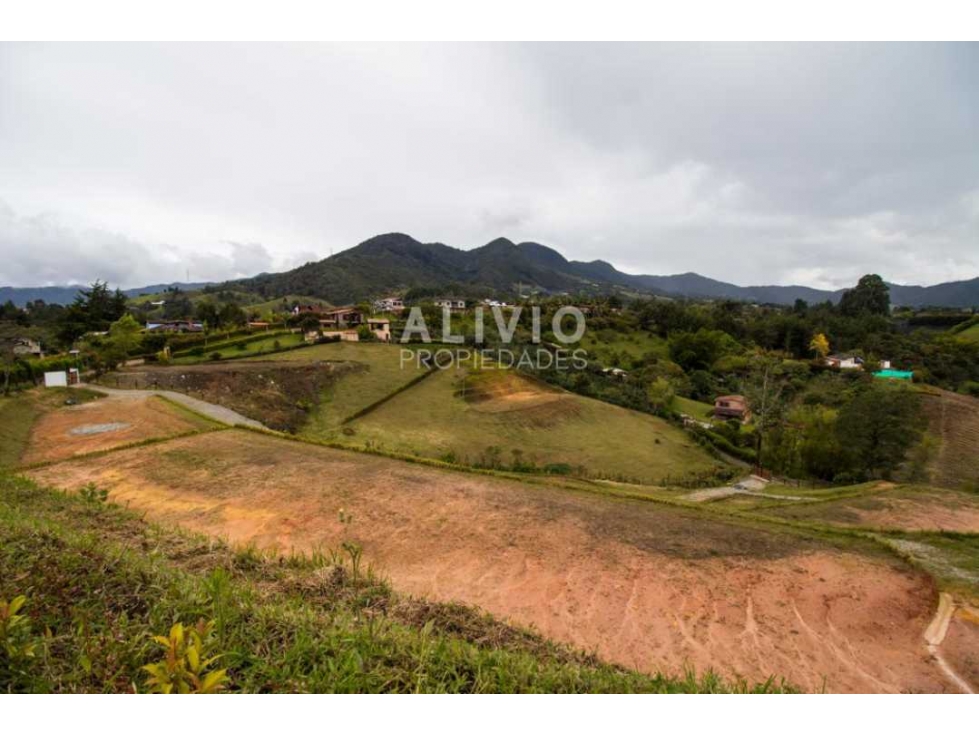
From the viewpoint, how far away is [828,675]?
4.89 metres

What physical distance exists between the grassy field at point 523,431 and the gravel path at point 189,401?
6.08 meters

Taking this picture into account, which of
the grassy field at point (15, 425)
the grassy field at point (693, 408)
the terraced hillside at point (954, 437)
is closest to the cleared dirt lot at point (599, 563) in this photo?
the grassy field at point (15, 425)

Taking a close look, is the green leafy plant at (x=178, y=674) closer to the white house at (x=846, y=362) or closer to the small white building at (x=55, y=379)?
the small white building at (x=55, y=379)

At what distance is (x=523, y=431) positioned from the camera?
107 feet

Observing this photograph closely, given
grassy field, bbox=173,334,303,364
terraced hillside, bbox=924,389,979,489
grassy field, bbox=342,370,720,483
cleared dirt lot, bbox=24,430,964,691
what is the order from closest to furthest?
1. cleared dirt lot, bbox=24,430,964,691
2. grassy field, bbox=342,370,720,483
3. terraced hillside, bbox=924,389,979,489
4. grassy field, bbox=173,334,303,364

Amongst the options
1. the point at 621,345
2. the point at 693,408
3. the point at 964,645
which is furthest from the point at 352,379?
the point at 621,345

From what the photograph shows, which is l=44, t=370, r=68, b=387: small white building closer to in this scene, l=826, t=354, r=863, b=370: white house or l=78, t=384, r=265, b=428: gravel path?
l=78, t=384, r=265, b=428: gravel path

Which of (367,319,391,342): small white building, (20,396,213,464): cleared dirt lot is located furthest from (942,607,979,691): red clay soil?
(367,319,391,342): small white building

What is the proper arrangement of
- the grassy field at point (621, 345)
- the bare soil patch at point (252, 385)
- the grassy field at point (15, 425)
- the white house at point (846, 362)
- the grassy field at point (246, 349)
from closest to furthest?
the grassy field at point (15, 425) → the bare soil patch at point (252, 385) → the grassy field at point (246, 349) → the white house at point (846, 362) → the grassy field at point (621, 345)

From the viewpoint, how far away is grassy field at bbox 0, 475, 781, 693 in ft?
8.16

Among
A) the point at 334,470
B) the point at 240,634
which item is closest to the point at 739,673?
the point at 240,634

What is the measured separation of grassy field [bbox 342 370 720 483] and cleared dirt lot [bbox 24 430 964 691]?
46.6ft

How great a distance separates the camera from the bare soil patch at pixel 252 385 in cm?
2939

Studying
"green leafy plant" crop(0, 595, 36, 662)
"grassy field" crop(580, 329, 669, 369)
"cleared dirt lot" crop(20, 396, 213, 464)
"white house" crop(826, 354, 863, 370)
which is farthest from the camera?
"grassy field" crop(580, 329, 669, 369)
